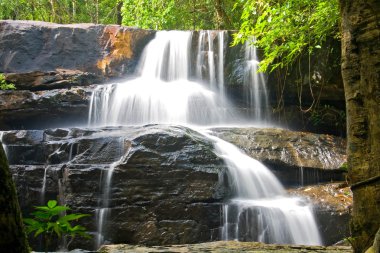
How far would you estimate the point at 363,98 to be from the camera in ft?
7.37

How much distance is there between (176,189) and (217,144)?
185 cm

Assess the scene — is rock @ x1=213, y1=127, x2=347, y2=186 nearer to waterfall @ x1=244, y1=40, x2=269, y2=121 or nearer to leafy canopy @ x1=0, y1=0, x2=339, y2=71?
leafy canopy @ x1=0, y1=0, x2=339, y2=71

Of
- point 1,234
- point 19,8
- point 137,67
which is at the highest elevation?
point 19,8

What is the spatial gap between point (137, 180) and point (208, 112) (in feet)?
14.6

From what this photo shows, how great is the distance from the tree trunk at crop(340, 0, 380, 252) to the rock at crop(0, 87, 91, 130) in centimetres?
899

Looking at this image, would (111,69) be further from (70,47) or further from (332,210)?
(332,210)

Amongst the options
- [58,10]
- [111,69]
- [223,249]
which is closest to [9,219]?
[223,249]

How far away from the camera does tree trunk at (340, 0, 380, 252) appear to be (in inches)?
85.9

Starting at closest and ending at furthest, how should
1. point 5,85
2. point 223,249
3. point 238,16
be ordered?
point 223,249
point 5,85
point 238,16

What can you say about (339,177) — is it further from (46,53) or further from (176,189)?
(46,53)

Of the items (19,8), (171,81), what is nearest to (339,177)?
(171,81)

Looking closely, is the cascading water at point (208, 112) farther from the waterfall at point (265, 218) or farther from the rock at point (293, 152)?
the rock at point (293, 152)

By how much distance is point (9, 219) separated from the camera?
117 centimetres

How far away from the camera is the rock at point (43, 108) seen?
33.3 ft
